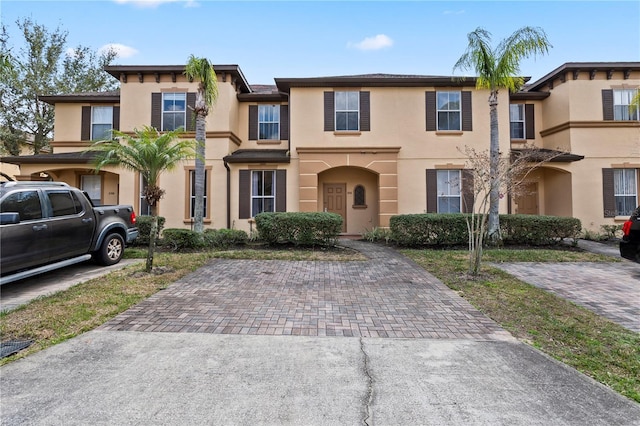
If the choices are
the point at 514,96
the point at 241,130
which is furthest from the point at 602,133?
the point at 241,130

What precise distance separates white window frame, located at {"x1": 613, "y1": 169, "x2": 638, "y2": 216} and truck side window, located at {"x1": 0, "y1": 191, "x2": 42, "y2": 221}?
1937cm

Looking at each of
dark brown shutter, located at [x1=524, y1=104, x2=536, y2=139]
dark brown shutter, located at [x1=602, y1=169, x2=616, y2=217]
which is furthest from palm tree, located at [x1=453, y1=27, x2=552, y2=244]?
dark brown shutter, located at [x1=602, y1=169, x2=616, y2=217]

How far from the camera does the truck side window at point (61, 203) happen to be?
6.78m

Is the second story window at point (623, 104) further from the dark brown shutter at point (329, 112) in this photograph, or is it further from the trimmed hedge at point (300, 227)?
the trimmed hedge at point (300, 227)

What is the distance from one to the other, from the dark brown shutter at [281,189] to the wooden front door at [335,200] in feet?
6.37

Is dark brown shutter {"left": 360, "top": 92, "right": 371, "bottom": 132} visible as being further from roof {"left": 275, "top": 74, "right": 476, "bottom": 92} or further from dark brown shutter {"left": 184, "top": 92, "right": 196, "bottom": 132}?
dark brown shutter {"left": 184, "top": 92, "right": 196, "bottom": 132}

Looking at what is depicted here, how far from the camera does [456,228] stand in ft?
36.5

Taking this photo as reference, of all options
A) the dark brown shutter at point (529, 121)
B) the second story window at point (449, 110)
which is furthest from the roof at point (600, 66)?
the second story window at point (449, 110)

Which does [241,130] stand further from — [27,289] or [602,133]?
[602,133]

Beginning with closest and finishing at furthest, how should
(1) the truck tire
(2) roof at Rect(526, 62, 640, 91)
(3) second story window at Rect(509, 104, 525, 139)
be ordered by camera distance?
(1) the truck tire < (2) roof at Rect(526, 62, 640, 91) < (3) second story window at Rect(509, 104, 525, 139)

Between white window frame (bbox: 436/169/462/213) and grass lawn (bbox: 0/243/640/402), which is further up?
white window frame (bbox: 436/169/462/213)

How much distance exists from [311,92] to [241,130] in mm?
3721

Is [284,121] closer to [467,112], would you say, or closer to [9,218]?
[467,112]

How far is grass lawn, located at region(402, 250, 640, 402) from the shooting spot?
3.46 meters
